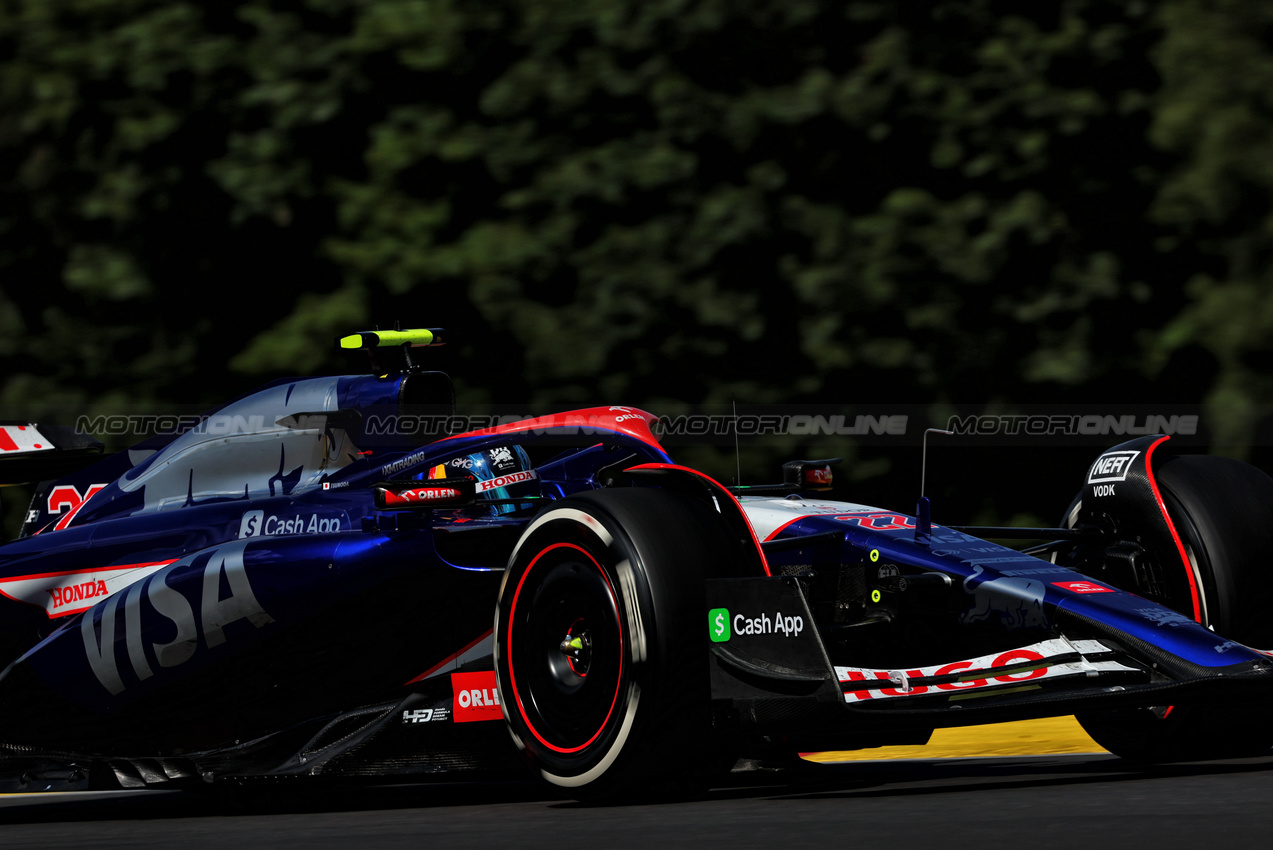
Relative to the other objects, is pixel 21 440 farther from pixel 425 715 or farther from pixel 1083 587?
pixel 1083 587

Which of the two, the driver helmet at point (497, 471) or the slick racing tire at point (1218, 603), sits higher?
the driver helmet at point (497, 471)

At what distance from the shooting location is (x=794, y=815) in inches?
157

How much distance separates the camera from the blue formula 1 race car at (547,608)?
4.26 meters

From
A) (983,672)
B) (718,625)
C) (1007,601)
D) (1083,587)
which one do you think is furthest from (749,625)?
(1083,587)

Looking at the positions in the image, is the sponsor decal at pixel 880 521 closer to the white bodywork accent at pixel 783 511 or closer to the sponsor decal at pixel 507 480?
the white bodywork accent at pixel 783 511

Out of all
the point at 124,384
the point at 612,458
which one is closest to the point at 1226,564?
the point at 612,458

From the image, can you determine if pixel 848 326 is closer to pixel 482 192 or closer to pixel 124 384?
pixel 482 192

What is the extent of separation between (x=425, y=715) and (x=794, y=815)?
136 cm

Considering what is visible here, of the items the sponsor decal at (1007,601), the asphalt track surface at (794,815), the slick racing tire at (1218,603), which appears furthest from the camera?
the slick racing tire at (1218,603)

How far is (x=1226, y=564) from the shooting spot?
17.1 ft

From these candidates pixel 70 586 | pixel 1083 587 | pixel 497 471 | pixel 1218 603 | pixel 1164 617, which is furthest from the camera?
pixel 70 586

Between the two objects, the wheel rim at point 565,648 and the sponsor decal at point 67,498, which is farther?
the sponsor decal at point 67,498

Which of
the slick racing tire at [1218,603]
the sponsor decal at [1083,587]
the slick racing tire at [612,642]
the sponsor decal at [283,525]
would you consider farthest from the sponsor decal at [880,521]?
the sponsor decal at [283,525]

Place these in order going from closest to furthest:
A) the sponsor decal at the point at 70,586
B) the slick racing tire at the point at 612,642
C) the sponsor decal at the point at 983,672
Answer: the slick racing tire at the point at 612,642 → the sponsor decal at the point at 983,672 → the sponsor decal at the point at 70,586
